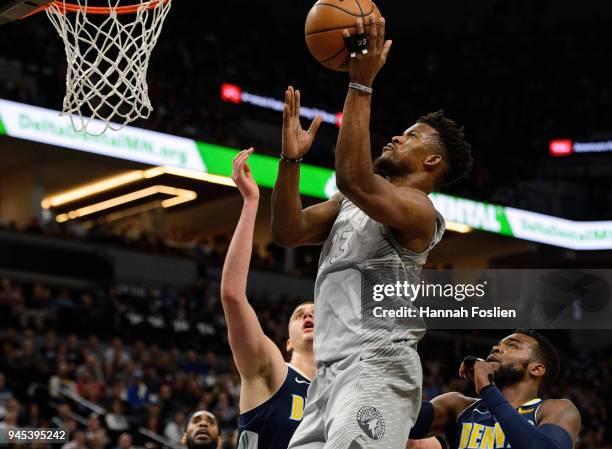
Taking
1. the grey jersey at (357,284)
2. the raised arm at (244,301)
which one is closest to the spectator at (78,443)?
the raised arm at (244,301)

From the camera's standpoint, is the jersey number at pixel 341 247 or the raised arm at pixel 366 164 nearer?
the raised arm at pixel 366 164

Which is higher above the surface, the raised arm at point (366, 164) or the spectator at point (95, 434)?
the raised arm at point (366, 164)

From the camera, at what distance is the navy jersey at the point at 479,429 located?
3.87 meters

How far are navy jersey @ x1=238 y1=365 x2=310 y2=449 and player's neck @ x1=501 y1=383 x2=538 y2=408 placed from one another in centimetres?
83

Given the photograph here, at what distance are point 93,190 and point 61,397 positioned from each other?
8.02m

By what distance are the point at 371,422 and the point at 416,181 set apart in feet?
2.54

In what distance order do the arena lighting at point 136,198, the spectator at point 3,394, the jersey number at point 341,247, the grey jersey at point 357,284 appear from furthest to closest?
1. the arena lighting at point 136,198
2. the spectator at point 3,394
3. the jersey number at point 341,247
4. the grey jersey at point 357,284

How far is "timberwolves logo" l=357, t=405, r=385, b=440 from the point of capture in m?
2.83

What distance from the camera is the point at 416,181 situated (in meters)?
3.17

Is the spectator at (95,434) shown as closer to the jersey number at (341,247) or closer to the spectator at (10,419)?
the spectator at (10,419)

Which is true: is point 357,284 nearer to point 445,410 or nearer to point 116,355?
point 445,410

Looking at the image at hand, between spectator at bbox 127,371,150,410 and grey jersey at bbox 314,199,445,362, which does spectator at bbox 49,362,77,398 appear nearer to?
spectator at bbox 127,371,150,410

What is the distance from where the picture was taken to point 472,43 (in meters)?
24.3

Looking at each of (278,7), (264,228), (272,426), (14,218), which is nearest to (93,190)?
(14,218)
